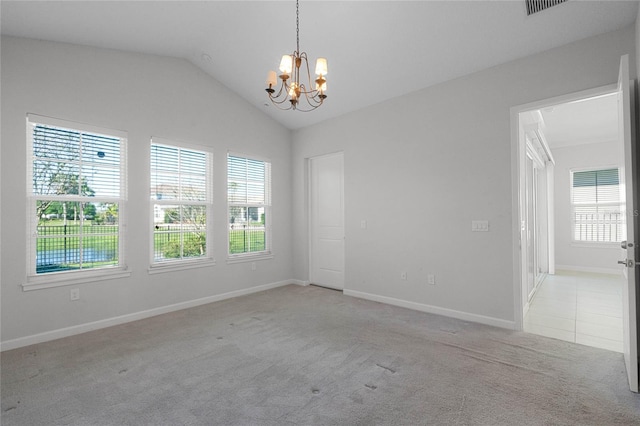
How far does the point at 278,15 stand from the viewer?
129 inches

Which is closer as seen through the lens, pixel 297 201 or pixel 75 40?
pixel 75 40

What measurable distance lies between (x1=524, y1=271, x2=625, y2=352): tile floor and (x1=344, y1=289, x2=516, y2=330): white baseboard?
25 centimetres

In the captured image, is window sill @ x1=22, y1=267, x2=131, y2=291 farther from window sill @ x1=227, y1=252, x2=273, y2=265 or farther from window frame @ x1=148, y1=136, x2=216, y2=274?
window sill @ x1=227, y1=252, x2=273, y2=265

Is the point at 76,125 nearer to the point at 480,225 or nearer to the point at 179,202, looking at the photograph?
the point at 179,202

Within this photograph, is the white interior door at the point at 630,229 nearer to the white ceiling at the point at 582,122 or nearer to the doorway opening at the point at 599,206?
the doorway opening at the point at 599,206

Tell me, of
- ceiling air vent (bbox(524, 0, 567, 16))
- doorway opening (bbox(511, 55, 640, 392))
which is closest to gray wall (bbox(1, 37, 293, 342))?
doorway opening (bbox(511, 55, 640, 392))

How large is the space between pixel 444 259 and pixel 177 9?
4.15m

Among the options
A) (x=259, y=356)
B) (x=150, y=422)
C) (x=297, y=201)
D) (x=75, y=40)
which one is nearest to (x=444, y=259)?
(x=259, y=356)

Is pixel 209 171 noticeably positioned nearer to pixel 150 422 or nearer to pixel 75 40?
pixel 75 40

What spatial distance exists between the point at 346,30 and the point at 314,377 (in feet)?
11.3

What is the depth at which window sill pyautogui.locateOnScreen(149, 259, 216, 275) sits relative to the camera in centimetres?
394

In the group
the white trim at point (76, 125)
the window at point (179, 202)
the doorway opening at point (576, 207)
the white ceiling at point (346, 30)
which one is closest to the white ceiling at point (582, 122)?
the doorway opening at point (576, 207)

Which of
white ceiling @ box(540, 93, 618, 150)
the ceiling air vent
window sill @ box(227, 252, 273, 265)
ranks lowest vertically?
window sill @ box(227, 252, 273, 265)

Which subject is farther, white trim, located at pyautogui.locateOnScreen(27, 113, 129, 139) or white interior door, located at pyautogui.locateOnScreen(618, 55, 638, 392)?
white trim, located at pyautogui.locateOnScreen(27, 113, 129, 139)
